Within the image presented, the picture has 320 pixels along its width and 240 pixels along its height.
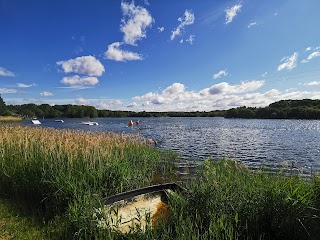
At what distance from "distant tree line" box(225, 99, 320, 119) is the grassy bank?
138m

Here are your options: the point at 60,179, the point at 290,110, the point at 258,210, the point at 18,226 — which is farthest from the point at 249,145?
the point at 290,110

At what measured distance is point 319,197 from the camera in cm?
611

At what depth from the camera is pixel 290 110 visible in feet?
447

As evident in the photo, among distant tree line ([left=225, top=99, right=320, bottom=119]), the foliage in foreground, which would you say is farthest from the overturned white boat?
distant tree line ([left=225, top=99, right=320, bottom=119])

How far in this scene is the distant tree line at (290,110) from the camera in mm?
129250

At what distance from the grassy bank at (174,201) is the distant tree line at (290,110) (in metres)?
138

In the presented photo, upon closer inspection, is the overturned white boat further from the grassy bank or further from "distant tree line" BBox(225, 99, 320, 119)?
"distant tree line" BBox(225, 99, 320, 119)

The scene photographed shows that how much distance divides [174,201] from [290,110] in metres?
147

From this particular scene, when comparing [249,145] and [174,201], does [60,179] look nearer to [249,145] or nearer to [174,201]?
[174,201]

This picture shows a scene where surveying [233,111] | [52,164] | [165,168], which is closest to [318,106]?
[233,111]

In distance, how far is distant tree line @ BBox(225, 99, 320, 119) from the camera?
129 m

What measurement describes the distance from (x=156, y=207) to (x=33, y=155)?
17.8 feet

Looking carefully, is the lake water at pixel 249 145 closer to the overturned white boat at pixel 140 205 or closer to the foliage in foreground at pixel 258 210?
the foliage in foreground at pixel 258 210

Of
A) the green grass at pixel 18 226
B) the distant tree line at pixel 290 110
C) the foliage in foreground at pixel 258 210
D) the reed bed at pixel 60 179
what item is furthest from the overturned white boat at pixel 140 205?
the distant tree line at pixel 290 110
